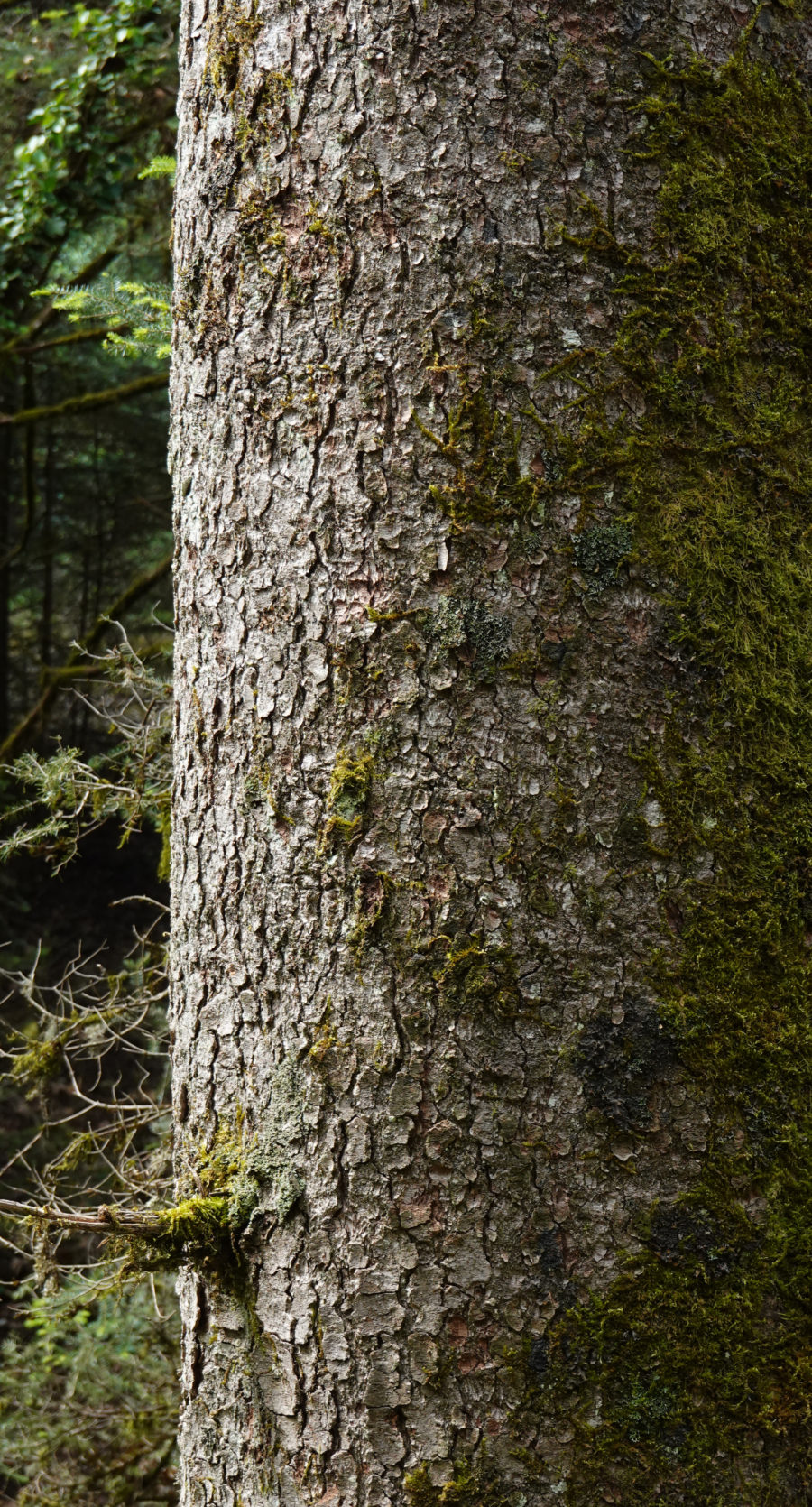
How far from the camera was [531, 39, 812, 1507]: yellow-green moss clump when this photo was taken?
1239 mm

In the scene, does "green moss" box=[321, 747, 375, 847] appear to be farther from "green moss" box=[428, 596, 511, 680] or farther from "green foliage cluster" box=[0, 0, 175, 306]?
"green foliage cluster" box=[0, 0, 175, 306]

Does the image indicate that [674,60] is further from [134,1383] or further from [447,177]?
[134,1383]

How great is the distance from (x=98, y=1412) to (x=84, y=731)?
232 inches

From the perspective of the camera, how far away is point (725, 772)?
4.41 feet

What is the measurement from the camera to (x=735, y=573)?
4.52 feet

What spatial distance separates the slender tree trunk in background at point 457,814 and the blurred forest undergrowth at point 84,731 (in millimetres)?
474

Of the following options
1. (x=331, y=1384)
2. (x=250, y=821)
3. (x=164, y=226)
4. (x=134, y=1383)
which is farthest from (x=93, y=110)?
(x=134, y=1383)

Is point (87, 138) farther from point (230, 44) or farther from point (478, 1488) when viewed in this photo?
point (478, 1488)

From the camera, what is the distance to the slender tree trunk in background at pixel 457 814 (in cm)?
125

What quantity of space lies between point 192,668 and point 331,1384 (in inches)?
38.6

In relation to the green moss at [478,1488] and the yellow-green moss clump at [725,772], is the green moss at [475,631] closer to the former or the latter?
the yellow-green moss clump at [725,772]

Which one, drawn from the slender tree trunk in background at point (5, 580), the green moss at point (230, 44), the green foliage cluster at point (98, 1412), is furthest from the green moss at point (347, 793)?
the slender tree trunk in background at point (5, 580)

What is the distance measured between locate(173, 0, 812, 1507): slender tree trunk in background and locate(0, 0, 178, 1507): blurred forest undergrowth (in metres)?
0.47

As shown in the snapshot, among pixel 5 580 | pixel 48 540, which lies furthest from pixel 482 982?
pixel 5 580
